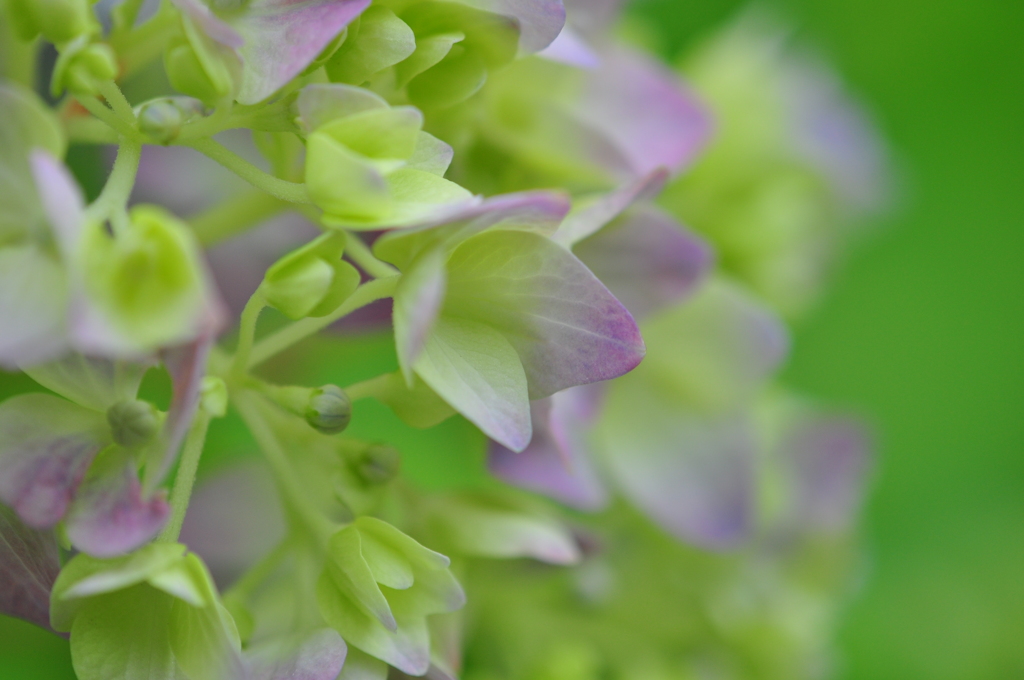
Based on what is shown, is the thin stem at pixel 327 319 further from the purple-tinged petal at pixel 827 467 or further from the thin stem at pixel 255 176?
the purple-tinged petal at pixel 827 467

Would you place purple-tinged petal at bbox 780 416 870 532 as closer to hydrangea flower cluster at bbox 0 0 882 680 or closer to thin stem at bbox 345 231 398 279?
hydrangea flower cluster at bbox 0 0 882 680

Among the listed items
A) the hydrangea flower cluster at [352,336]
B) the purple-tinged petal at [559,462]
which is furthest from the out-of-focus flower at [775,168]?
the purple-tinged petal at [559,462]

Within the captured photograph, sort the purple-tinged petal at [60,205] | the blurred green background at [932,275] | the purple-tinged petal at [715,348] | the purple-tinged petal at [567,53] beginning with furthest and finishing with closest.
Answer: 1. the blurred green background at [932,275]
2. the purple-tinged petal at [715,348]
3. the purple-tinged petal at [567,53]
4. the purple-tinged petal at [60,205]

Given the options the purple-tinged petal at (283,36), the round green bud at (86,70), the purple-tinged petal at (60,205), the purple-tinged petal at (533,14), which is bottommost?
the round green bud at (86,70)

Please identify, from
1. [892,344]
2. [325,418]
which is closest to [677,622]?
[325,418]

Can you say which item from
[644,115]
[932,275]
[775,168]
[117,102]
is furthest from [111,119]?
[932,275]

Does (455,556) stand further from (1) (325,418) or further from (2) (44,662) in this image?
(2) (44,662)
